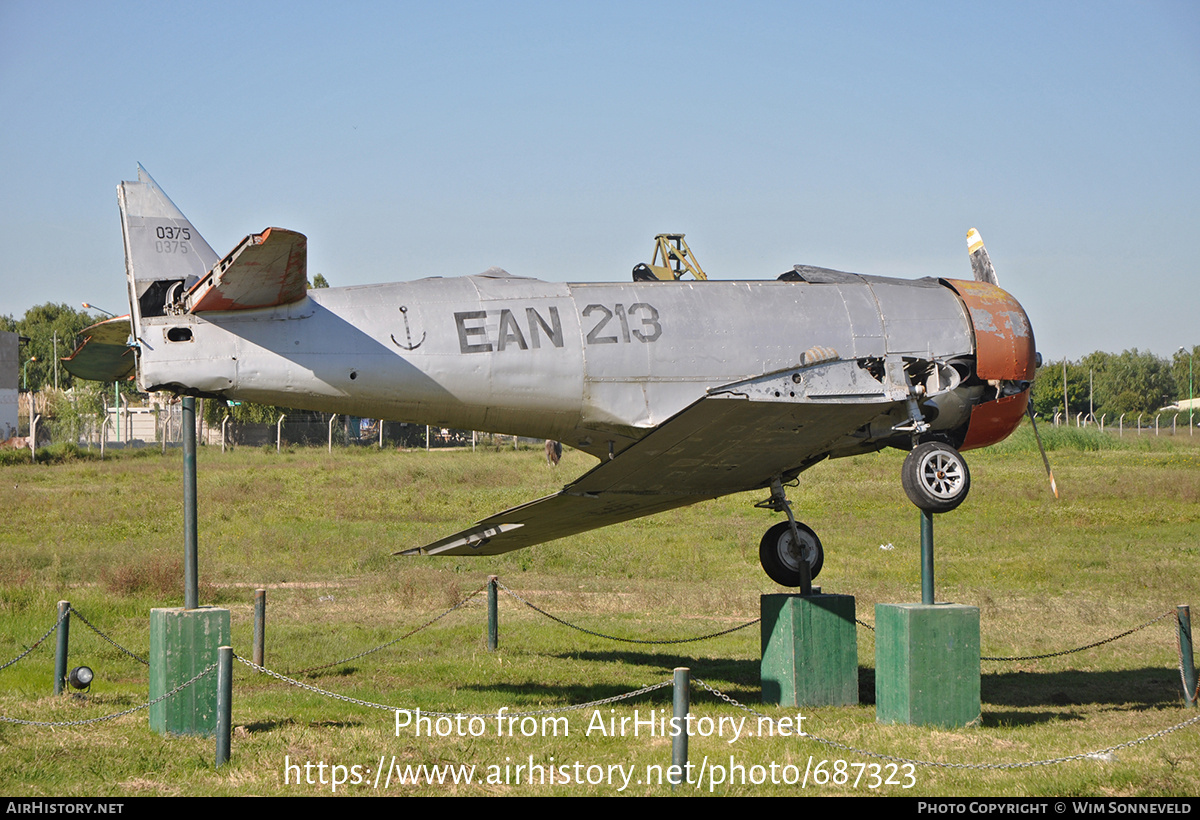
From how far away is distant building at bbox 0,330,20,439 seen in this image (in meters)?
69.1

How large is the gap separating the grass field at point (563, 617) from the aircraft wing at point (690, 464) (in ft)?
6.67

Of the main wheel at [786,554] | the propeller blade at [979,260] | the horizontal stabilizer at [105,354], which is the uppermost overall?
the propeller blade at [979,260]

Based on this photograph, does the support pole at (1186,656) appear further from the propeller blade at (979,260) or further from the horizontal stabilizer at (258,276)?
the horizontal stabilizer at (258,276)

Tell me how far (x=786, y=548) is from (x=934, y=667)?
2900 mm

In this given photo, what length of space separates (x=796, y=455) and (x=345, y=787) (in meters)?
5.98

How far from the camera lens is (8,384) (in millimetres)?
69812

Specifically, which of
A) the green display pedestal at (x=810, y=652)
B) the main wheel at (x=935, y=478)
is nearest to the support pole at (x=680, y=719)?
the main wheel at (x=935, y=478)

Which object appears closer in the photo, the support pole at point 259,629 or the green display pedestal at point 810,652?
the green display pedestal at point 810,652

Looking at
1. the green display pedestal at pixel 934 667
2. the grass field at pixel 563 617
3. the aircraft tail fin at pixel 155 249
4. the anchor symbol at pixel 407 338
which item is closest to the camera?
the grass field at pixel 563 617

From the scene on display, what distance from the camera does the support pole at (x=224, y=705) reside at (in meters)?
8.84

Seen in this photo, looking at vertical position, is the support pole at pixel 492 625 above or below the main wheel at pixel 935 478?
below

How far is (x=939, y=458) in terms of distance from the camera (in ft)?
36.6

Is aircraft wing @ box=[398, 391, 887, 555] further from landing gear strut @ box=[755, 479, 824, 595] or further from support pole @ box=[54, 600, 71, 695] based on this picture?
support pole @ box=[54, 600, 71, 695]

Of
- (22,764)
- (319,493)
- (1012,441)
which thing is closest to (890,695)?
(22,764)
